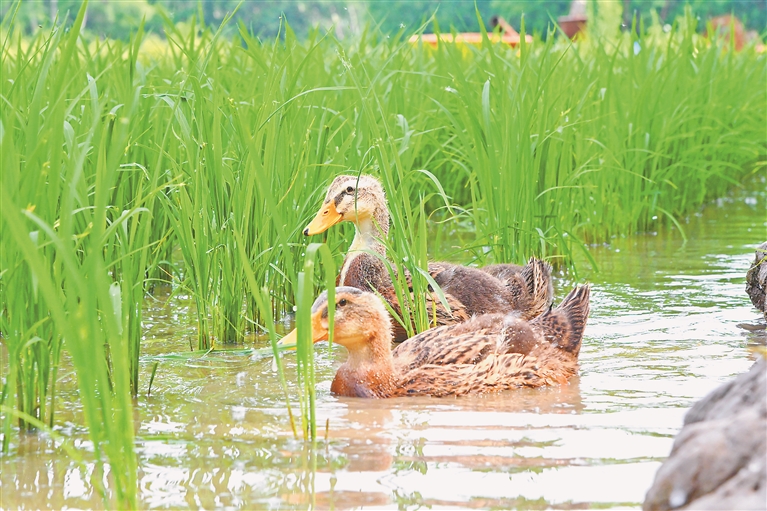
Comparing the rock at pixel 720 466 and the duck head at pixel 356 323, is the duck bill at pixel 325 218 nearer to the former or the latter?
the duck head at pixel 356 323

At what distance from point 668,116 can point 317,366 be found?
4.11 m

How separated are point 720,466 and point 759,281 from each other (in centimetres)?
308

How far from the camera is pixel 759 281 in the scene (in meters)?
4.94

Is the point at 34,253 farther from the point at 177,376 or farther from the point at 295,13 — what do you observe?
the point at 295,13

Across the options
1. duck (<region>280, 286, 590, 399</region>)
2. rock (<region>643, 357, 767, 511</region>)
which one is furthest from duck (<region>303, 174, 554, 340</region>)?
rock (<region>643, 357, 767, 511</region>)

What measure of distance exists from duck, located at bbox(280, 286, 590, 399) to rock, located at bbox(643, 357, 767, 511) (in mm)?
1602

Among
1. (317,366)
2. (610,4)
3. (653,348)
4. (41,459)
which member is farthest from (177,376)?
(610,4)

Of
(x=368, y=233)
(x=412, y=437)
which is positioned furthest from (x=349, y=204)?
(x=412, y=437)

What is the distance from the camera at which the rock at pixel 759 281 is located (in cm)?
488

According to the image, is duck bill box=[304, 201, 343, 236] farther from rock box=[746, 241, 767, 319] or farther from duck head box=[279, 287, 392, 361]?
rock box=[746, 241, 767, 319]

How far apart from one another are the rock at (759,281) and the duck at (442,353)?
1158 millimetres

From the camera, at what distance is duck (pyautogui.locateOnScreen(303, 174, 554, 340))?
→ 4.72 metres

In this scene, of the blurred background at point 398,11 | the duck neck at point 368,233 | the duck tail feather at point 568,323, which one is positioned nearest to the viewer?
the duck tail feather at point 568,323

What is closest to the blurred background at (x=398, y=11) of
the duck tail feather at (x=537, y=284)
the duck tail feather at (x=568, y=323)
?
the duck tail feather at (x=537, y=284)
